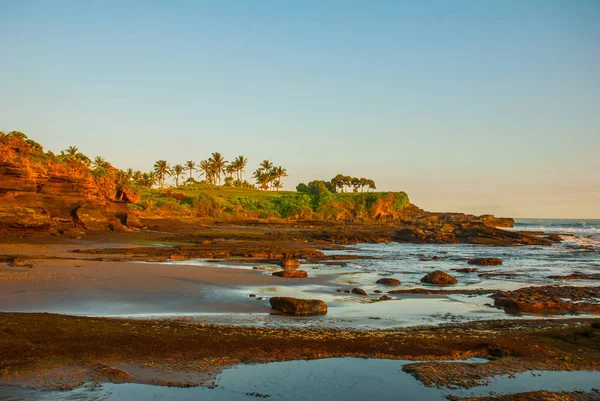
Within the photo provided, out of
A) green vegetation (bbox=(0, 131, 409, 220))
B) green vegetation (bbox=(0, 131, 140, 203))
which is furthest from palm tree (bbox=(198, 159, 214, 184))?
green vegetation (bbox=(0, 131, 140, 203))

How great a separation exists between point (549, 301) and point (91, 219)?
31.5m

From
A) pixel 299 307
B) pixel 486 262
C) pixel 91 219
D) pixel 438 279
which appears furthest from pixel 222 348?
pixel 91 219

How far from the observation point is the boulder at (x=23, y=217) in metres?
28.5

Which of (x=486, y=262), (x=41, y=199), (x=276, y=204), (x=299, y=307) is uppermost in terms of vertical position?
(x=276, y=204)

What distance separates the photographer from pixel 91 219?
Result: 35312 millimetres

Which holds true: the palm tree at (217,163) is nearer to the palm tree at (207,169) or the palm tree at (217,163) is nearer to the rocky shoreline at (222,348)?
the palm tree at (207,169)

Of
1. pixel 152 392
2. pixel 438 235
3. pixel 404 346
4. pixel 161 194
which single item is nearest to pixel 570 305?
pixel 404 346

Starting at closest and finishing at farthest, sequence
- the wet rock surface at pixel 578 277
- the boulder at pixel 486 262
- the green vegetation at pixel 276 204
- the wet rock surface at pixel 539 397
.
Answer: the wet rock surface at pixel 539 397, the wet rock surface at pixel 578 277, the boulder at pixel 486 262, the green vegetation at pixel 276 204

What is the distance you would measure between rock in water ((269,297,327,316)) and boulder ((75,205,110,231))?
27.1 meters

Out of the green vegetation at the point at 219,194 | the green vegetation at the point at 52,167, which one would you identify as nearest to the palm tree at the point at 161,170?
the green vegetation at the point at 219,194

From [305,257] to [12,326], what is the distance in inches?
807

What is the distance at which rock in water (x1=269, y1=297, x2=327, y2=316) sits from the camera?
1165cm

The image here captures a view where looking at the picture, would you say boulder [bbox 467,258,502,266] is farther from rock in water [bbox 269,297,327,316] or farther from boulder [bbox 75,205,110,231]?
boulder [bbox 75,205,110,231]

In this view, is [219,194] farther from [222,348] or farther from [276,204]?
[222,348]
